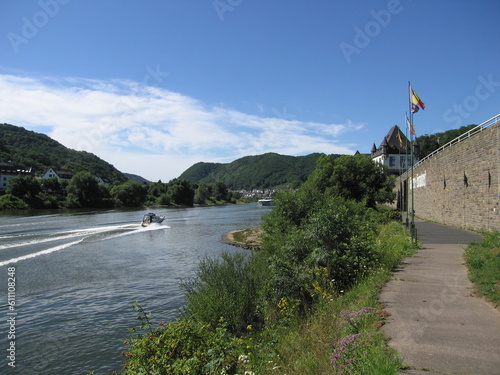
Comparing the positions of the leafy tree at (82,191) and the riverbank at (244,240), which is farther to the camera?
the leafy tree at (82,191)

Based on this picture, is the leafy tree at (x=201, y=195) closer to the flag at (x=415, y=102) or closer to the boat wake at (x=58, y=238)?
the boat wake at (x=58, y=238)

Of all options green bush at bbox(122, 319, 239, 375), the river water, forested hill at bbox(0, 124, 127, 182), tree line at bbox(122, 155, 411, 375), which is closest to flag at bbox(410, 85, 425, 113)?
tree line at bbox(122, 155, 411, 375)

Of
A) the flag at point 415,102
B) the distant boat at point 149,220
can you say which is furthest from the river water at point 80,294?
the distant boat at point 149,220

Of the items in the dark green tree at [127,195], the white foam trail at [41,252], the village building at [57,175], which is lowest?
the white foam trail at [41,252]

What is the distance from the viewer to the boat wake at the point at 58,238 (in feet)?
87.3

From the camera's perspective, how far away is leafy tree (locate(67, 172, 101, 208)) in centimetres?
8782

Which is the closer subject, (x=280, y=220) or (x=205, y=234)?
(x=280, y=220)

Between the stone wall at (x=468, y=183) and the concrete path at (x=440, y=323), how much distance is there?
30.4ft

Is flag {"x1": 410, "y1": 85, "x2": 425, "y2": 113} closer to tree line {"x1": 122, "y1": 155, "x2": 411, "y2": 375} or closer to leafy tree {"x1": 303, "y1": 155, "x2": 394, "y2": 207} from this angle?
tree line {"x1": 122, "y1": 155, "x2": 411, "y2": 375}

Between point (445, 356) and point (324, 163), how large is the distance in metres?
36.1

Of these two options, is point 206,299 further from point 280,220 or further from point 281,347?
point 280,220

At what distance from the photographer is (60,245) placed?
2956 centimetres

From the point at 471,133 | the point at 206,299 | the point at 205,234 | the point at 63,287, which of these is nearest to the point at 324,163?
the point at 205,234

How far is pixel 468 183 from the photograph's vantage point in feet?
68.6
